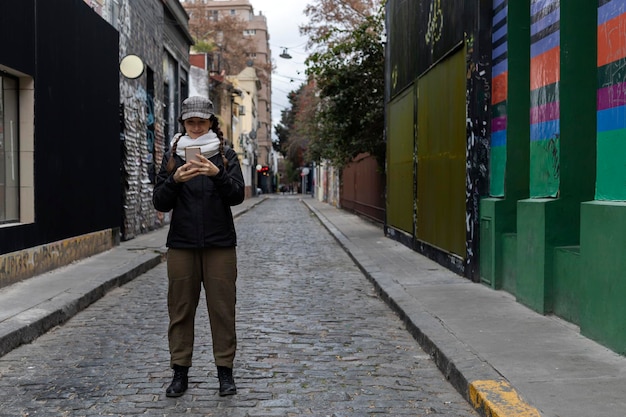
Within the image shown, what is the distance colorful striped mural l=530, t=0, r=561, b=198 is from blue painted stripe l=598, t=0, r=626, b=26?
42.4 inches

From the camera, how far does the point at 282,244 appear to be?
1683 centimetres

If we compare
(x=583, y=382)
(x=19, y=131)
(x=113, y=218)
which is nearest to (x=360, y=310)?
(x=583, y=382)

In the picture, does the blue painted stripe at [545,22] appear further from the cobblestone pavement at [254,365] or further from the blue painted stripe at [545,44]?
the cobblestone pavement at [254,365]

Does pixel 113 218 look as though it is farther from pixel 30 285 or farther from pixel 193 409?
pixel 193 409

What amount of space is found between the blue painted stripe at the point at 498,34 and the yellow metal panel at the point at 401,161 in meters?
4.46

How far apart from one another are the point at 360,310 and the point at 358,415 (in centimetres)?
376

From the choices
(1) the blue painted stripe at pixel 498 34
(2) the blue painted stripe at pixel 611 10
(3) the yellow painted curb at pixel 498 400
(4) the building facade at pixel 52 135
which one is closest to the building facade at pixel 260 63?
(4) the building facade at pixel 52 135

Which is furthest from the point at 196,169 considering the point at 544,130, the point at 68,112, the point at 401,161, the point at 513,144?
Answer: the point at 401,161

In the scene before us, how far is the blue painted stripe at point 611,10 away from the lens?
5.30 metres

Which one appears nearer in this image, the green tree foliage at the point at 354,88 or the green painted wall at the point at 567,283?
the green painted wall at the point at 567,283

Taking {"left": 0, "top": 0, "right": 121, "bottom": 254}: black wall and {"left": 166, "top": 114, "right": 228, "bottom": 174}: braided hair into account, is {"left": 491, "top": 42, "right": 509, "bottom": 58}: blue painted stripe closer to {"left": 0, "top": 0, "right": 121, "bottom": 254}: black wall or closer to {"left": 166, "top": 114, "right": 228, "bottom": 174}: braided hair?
{"left": 166, "top": 114, "right": 228, "bottom": 174}: braided hair

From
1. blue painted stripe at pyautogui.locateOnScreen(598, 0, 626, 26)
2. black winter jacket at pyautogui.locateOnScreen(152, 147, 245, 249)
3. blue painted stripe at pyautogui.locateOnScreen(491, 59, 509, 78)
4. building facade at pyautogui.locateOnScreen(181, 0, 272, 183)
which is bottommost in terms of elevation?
black winter jacket at pyautogui.locateOnScreen(152, 147, 245, 249)

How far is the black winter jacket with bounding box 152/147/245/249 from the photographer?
4.66 meters

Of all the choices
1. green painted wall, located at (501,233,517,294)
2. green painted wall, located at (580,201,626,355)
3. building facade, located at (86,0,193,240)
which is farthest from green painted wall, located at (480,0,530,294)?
building facade, located at (86,0,193,240)
